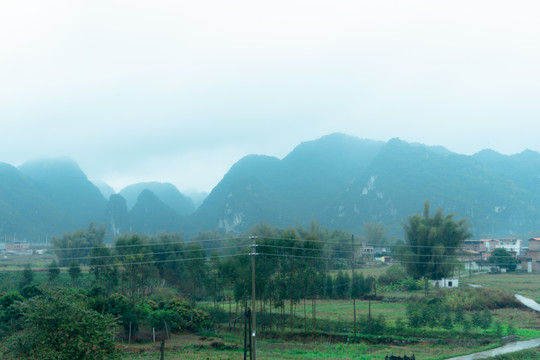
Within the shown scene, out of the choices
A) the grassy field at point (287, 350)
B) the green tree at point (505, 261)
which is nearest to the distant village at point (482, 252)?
the green tree at point (505, 261)

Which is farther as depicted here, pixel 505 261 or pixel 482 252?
pixel 482 252

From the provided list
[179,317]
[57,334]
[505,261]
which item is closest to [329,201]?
[505,261]

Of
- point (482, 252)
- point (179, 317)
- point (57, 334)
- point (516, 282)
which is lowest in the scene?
point (516, 282)

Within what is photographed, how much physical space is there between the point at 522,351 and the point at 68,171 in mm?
205057

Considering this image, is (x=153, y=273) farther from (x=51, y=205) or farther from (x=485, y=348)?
(x=51, y=205)

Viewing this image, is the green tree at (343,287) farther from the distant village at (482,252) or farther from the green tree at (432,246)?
the distant village at (482,252)

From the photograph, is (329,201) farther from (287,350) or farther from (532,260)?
(287,350)

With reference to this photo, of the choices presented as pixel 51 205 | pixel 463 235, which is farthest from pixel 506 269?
pixel 51 205

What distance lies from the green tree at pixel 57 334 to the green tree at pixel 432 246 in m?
34.7

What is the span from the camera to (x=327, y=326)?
25969 millimetres

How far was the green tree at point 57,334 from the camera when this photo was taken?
1290 cm

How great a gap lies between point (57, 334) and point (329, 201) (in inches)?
5871

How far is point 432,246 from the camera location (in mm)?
42625

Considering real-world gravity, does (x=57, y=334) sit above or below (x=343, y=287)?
above
